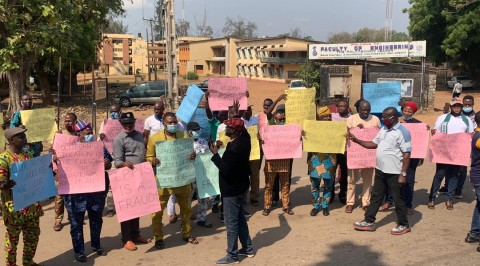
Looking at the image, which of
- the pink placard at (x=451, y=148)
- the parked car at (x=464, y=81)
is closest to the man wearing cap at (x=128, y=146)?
the pink placard at (x=451, y=148)

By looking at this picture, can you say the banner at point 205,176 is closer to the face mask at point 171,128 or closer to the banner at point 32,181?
the face mask at point 171,128

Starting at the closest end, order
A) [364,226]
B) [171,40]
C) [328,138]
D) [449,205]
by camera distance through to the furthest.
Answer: [364,226] → [328,138] → [449,205] → [171,40]

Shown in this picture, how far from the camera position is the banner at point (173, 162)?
539cm

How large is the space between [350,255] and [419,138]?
2682mm

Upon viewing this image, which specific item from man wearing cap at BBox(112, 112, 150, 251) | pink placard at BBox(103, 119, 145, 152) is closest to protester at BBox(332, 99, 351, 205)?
man wearing cap at BBox(112, 112, 150, 251)

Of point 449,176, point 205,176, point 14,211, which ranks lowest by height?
point 449,176

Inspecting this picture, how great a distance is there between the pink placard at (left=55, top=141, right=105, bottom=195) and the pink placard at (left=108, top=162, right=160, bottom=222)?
234 mm

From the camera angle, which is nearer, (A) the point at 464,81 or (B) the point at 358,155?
(B) the point at 358,155

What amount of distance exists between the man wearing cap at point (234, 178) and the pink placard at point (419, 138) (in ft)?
10.9

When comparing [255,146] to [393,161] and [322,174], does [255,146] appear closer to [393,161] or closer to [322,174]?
[322,174]

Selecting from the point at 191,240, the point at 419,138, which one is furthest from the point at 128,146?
the point at 419,138

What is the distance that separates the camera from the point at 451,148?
695cm

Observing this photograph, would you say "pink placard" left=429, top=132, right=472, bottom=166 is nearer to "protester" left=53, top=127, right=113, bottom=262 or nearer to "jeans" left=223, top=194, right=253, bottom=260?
"jeans" left=223, top=194, right=253, bottom=260

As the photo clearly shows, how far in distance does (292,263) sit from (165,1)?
10004 mm
